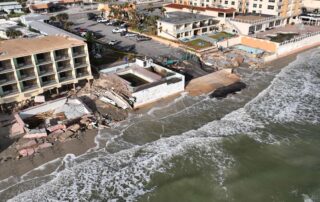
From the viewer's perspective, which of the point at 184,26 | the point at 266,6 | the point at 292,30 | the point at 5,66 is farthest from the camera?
the point at 266,6

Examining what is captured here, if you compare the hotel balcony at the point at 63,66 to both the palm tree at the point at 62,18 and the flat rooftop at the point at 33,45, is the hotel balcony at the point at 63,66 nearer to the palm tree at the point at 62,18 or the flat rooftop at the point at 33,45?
the flat rooftop at the point at 33,45

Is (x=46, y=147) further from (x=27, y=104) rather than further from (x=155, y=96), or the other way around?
(x=155, y=96)

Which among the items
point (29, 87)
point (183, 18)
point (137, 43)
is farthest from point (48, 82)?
point (183, 18)

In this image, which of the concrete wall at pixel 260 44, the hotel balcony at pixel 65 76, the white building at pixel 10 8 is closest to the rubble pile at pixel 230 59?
the concrete wall at pixel 260 44

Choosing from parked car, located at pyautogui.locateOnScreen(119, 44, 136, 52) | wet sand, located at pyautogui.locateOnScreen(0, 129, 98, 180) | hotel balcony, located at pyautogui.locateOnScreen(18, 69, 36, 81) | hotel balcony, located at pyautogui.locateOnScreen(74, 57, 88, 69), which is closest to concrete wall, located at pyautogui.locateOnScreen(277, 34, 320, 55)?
parked car, located at pyautogui.locateOnScreen(119, 44, 136, 52)

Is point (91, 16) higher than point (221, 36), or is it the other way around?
point (91, 16)

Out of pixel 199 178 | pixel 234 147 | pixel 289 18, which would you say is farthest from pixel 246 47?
pixel 199 178

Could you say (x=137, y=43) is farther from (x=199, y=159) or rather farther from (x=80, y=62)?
(x=199, y=159)

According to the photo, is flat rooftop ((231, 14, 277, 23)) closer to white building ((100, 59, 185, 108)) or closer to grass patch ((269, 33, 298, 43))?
grass patch ((269, 33, 298, 43))
